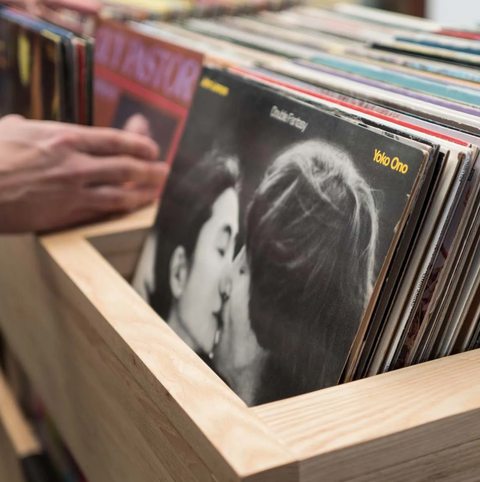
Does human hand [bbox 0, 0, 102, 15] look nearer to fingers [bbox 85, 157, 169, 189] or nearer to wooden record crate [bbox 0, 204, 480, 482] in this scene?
fingers [bbox 85, 157, 169, 189]

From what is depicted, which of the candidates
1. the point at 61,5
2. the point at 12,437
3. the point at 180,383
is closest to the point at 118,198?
the point at 180,383

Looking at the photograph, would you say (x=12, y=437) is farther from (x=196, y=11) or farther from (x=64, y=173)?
(x=196, y=11)

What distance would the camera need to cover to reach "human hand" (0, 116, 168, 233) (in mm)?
855

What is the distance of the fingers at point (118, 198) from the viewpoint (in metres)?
0.91

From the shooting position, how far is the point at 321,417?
1.61 ft

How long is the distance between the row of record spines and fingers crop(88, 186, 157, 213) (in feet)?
1.39

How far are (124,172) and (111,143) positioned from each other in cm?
4

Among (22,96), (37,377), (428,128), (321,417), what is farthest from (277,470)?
(22,96)

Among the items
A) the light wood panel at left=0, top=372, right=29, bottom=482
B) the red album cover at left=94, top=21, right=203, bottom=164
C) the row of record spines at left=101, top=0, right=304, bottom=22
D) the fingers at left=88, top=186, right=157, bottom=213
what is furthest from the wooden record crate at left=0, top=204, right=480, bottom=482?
the light wood panel at left=0, top=372, right=29, bottom=482

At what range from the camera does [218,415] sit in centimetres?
49

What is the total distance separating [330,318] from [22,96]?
2.63 ft

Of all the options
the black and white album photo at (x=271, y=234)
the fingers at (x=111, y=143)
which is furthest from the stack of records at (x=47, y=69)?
the black and white album photo at (x=271, y=234)

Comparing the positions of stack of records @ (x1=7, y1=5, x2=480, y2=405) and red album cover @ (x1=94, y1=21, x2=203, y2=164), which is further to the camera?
red album cover @ (x1=94, y1=21, x2=203, y2=164)

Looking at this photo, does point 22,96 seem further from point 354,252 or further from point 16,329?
point 354,252
